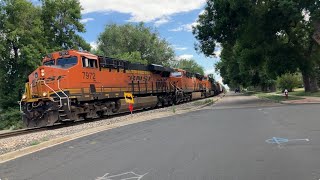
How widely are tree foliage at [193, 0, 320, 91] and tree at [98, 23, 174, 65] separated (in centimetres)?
4642

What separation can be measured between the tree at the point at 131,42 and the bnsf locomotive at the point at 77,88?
55.8m

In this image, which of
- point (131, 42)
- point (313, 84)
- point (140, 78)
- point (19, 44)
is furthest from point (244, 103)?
point (131, 42)

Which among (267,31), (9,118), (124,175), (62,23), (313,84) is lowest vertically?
(9,118)

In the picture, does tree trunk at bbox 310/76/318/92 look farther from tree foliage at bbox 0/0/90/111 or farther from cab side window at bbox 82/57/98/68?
tree foliage at bbox 0/0/90/111

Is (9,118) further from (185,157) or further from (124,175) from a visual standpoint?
(124,175)

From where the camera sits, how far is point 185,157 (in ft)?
33.5

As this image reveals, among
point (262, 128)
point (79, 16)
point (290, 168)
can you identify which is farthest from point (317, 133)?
point (79, 16)

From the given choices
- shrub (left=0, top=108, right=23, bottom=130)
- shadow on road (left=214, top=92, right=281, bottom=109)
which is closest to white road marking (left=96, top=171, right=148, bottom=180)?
shadow on road (left=214, top=92, right=281, bottom=109)

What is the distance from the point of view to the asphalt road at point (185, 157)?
8.38m

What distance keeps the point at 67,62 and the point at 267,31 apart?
73.0 ft

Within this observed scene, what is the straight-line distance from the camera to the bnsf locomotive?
23.2 m

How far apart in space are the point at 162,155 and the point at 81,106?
50.3 feet

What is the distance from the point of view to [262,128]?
15.5m

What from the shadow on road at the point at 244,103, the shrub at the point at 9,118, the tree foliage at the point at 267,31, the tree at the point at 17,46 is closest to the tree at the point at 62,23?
the tree at the point at 17,46
